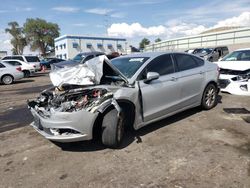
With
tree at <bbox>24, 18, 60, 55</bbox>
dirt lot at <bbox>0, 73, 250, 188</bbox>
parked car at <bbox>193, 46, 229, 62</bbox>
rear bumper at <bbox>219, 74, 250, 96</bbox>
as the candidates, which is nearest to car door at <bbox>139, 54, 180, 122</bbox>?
dirt lot at <bbox>0, 73, 250, 188</bbox>

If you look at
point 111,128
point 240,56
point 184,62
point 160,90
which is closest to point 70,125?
point 111,128

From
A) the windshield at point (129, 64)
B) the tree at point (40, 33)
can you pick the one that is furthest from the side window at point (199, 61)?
the tree at point (40, 33)

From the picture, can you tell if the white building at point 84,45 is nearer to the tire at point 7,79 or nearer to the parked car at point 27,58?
the parked car at point 27,58

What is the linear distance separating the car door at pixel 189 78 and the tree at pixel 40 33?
2952 inches

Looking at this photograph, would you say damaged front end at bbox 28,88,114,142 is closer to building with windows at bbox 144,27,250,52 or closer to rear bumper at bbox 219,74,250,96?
rear bumper at bbox 219,74,250,96

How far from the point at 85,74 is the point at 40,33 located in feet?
253

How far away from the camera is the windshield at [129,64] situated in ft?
17.0

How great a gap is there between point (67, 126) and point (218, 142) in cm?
270

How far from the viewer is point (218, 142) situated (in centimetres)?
473

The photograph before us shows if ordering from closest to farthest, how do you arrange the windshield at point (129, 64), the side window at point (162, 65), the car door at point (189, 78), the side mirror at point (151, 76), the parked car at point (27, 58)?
the side mirror at point (151, 76) < the windshield at point (129, 64) < the side window at point (162, 65) < the car door at point (189, 78) < the parked car at point (27, 58)

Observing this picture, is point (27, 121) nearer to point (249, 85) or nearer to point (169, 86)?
point (169, 86)

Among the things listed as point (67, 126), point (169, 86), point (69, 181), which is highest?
point (169, 86)

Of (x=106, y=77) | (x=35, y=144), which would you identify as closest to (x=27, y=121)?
(x=35, y=144)

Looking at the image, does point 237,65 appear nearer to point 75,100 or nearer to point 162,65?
point 162,65
